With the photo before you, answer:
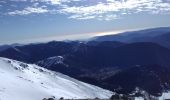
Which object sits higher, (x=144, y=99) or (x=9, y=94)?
(x=9, y=94)

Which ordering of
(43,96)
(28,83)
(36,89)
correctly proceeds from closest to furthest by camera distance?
(43,96) → (36,89) → (28,83)

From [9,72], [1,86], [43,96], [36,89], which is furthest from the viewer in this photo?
[9,72]

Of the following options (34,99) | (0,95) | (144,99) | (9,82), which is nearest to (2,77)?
(9,82)

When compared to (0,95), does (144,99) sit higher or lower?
lower

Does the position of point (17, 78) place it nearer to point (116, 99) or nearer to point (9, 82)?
point (9, 82)

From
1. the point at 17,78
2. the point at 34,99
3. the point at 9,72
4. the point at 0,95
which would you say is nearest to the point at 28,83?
the point at 17,78

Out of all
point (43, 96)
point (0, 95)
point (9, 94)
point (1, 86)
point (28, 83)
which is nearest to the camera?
point (0, 95)

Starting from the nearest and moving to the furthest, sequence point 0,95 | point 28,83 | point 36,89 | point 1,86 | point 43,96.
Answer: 1. point 0,95
2. point 1,86
3. point 43,96
4. point 36,89
5. point 28,83

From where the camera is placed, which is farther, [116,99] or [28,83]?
[28,83]

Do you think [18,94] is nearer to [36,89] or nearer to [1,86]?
[1,86]
